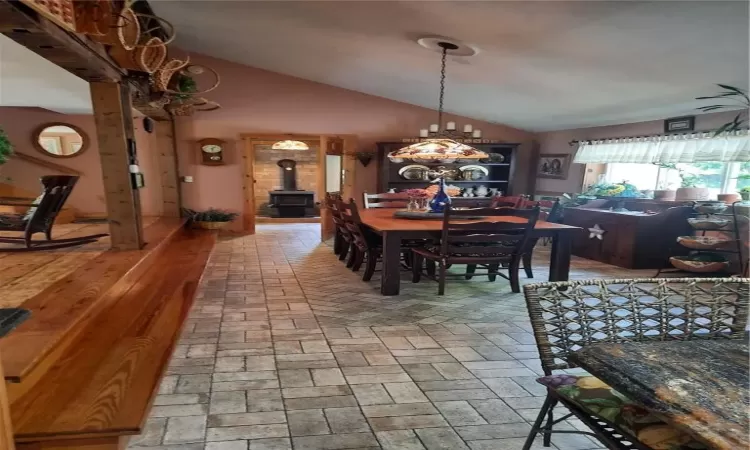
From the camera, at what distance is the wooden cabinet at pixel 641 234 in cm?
482

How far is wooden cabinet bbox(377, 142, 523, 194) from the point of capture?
7.09m

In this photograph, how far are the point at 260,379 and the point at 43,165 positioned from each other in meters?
6.83

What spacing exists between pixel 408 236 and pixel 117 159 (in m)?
2.65

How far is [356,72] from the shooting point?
5.80 m

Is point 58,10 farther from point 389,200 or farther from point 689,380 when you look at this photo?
point 389,200

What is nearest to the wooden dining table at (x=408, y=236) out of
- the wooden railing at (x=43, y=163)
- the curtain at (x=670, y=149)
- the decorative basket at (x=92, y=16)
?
the curtain at (x=670, y=149)

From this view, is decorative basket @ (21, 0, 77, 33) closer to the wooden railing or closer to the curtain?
the curtain

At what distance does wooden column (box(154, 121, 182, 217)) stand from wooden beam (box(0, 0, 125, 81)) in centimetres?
336

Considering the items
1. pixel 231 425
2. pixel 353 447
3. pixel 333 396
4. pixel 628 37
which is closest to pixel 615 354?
pixel 353 447

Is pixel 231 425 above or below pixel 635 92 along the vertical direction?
below

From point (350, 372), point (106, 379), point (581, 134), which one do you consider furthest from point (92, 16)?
point (581, 134)

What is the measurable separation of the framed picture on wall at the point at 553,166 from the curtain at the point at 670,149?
475 millimetres

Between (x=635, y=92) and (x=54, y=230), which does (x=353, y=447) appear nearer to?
(x=635, y=92)

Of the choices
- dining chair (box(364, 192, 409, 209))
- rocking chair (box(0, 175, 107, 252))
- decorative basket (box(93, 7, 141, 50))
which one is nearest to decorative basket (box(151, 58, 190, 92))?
decorative basket (box(93, 7, 141, 50))
